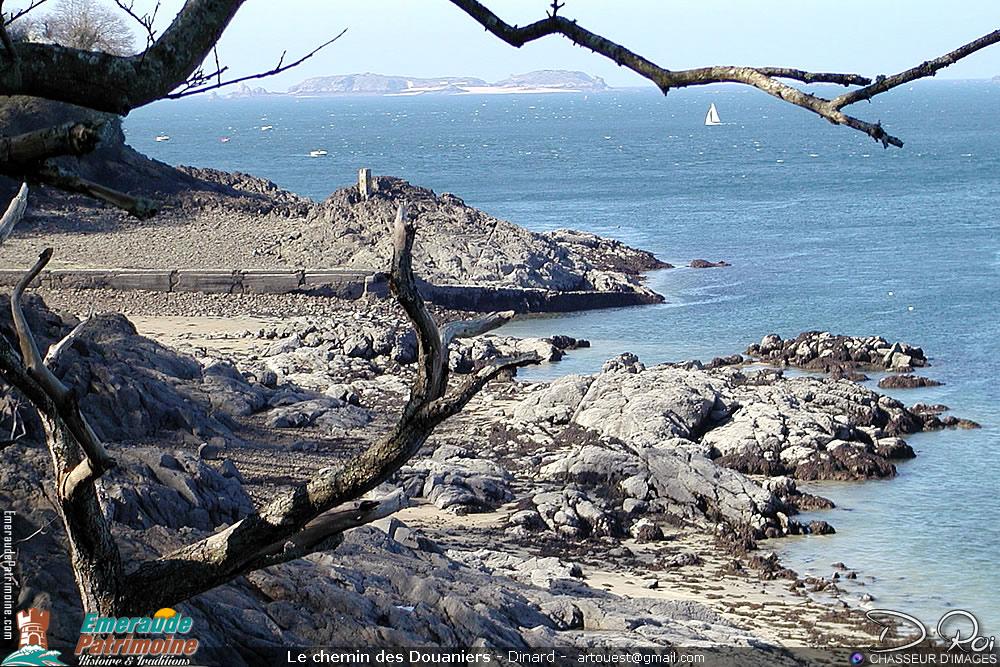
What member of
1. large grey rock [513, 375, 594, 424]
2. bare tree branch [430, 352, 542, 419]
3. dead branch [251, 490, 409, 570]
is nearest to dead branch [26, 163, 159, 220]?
bare tree branch [430, 352, 542, 419]

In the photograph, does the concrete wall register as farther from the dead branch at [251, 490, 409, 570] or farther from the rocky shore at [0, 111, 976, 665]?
the dead branch at [251, 490, 409, 570]

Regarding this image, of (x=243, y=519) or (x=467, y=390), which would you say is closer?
(x=467, y=390)

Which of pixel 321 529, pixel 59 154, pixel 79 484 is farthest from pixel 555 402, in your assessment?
pixel 59 154

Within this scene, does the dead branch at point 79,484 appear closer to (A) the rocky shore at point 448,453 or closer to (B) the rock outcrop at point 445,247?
(A) the rocky shore at point 448,453

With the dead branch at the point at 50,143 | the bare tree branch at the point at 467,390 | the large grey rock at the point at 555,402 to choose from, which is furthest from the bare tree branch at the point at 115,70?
the large grey rock at the point at 555,402

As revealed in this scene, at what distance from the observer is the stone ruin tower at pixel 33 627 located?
5.18m

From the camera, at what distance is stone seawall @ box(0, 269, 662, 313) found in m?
30.5

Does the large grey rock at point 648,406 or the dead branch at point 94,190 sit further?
the large grey rock at point 648,406

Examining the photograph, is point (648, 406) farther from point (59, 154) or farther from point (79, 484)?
point (59, 154)

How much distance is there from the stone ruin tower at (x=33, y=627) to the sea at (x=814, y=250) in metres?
8.74

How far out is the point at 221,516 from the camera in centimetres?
1043

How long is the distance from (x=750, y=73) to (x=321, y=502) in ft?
6.64

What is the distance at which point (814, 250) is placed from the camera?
47438 millimetres

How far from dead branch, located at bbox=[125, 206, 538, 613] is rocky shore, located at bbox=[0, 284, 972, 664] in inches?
74.6
